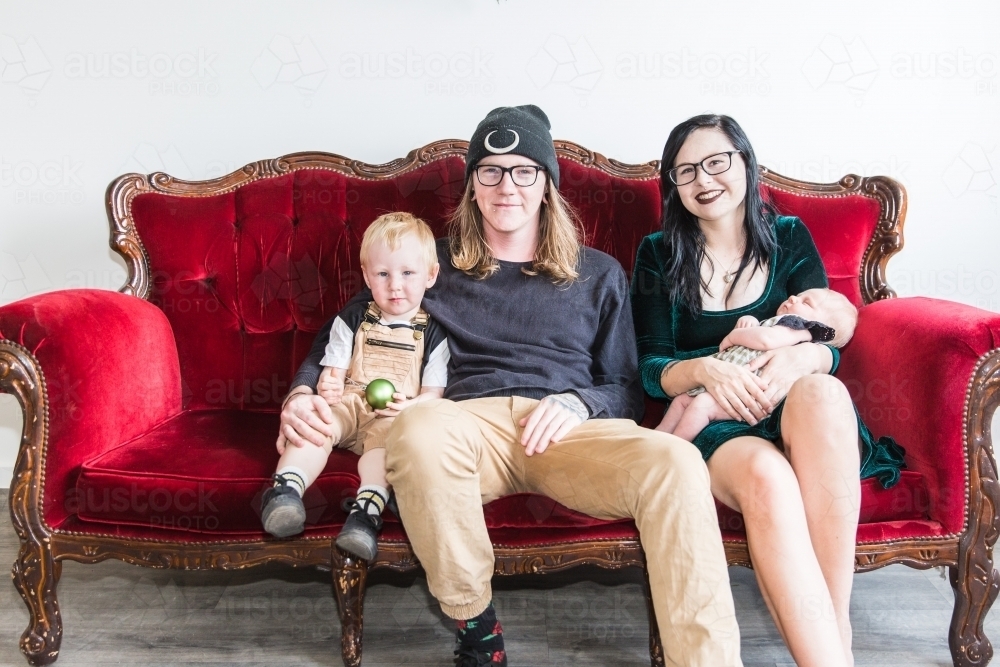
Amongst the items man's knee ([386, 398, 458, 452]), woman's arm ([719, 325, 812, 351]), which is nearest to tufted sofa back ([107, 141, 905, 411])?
woman's arm ([719, 325, 812, 351])

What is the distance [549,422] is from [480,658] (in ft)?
1.52

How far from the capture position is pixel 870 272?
6.81ft

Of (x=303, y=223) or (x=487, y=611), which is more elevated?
(x=303, y=223)

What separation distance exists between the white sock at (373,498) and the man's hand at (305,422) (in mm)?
168

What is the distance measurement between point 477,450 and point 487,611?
30 cm

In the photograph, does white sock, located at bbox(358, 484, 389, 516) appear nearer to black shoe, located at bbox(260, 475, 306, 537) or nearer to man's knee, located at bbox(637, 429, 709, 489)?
black shoe, located at bbox(260, 475, 306, 537)

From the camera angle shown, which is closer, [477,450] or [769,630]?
[477,450]

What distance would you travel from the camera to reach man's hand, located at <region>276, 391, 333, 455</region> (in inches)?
61.8

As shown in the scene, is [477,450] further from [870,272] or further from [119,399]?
[870,272]

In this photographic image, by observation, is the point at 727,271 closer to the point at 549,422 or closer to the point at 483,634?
the point at 549,422

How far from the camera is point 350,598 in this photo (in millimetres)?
1534

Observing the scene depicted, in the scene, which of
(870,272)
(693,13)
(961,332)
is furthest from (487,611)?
(693,13)

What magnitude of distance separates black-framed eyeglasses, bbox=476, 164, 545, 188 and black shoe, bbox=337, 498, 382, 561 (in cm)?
78

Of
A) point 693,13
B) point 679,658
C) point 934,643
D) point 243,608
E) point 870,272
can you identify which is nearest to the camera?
point 679,658
